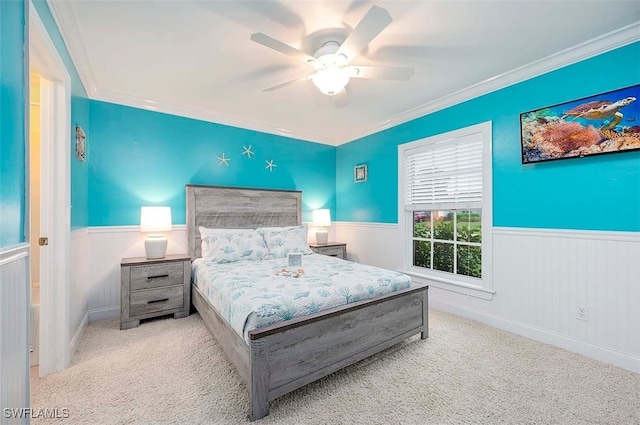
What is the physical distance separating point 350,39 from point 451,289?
2.80 metres

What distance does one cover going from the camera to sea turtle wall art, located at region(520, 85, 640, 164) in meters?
2.05

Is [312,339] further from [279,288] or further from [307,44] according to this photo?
[307,44]

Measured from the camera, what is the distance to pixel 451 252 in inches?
132

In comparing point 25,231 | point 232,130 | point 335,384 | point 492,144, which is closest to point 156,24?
point 25,231

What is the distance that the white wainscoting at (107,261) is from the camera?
9.96 ft

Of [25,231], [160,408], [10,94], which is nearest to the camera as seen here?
[10,94]

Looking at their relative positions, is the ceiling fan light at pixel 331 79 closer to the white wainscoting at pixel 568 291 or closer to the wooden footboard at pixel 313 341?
the wooden footboard at pixel 313 341

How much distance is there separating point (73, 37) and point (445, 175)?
12.1 ft

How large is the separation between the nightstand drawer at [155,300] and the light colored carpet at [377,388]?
1.39 ft

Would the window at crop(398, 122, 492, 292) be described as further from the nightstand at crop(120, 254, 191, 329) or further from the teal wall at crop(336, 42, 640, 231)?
the nightstand at crop(120, 254, 191, 329)

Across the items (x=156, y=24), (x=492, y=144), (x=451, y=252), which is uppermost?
(x=156, y=24)

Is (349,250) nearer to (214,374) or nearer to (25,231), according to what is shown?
(214,374)

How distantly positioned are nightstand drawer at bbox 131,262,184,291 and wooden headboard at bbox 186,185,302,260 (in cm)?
A: 44

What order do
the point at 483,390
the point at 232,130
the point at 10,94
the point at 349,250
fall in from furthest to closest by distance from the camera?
1. the point at 349,250
2. the point at 232,130
3. the point at 483,390
4. the point at 10,94
